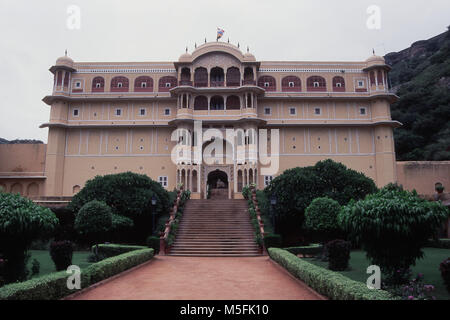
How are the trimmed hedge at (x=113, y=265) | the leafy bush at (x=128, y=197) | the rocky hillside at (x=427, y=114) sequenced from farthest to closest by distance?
the rocky hillside at (x=427, y=114), the leafy bush at (x=128, y=197), the trimmed hedge at (x=113, y=265)

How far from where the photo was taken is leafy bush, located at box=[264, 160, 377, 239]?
1934 cm

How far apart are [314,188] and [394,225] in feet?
36.8

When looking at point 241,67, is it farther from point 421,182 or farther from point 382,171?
point 421,182

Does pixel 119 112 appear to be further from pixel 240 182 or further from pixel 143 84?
pixel 240 182

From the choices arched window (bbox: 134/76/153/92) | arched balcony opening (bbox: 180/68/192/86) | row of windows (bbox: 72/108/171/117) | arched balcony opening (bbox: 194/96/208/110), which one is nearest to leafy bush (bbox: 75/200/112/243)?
row of windows (bbox: 72/108/171/117)

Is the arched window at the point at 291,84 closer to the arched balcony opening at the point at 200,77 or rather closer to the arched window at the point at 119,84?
the arched balcony opening at the point at 200,77

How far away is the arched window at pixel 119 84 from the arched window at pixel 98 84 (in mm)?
887

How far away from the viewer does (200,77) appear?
3141 centimetres

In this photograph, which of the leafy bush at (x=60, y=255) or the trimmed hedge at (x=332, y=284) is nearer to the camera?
the trimmed hedge at (x=332, y=284)

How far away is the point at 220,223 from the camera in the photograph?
67.0 ft

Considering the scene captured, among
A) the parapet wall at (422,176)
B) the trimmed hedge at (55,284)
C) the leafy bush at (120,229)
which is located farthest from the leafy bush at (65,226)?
the parapet wall at (422,176)

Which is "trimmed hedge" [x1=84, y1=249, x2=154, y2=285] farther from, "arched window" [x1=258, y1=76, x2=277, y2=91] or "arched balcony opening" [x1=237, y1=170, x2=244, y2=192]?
"arched window" [x1=258, y1=76, x2=277, y2=91]

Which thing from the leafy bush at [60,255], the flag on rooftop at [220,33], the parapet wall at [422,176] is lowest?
the leafy bush at [60,255]

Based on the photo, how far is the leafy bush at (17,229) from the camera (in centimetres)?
880
